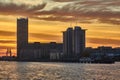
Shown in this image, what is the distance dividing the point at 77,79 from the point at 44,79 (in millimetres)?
7721

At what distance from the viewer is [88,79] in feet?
388

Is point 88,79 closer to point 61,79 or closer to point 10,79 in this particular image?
point 61,79

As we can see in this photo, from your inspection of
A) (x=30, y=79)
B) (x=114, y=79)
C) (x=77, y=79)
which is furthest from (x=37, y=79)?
(x=114, y=79)

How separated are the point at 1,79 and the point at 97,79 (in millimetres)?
23038

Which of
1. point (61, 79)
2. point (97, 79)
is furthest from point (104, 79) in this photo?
point (61, 79)

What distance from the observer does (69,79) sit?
118 m

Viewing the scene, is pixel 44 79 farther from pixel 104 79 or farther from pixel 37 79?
pixel 104 79

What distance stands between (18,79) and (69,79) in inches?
470

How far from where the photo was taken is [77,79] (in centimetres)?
11706

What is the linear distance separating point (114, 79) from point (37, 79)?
18.5m

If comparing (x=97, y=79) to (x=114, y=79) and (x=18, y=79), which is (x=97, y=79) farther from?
(x=18, y=79)

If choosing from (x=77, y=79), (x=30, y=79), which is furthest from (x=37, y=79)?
(x=77, y=79)

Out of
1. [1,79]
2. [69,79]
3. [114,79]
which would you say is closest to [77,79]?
[69,79]

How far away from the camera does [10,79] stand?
11525 cm
